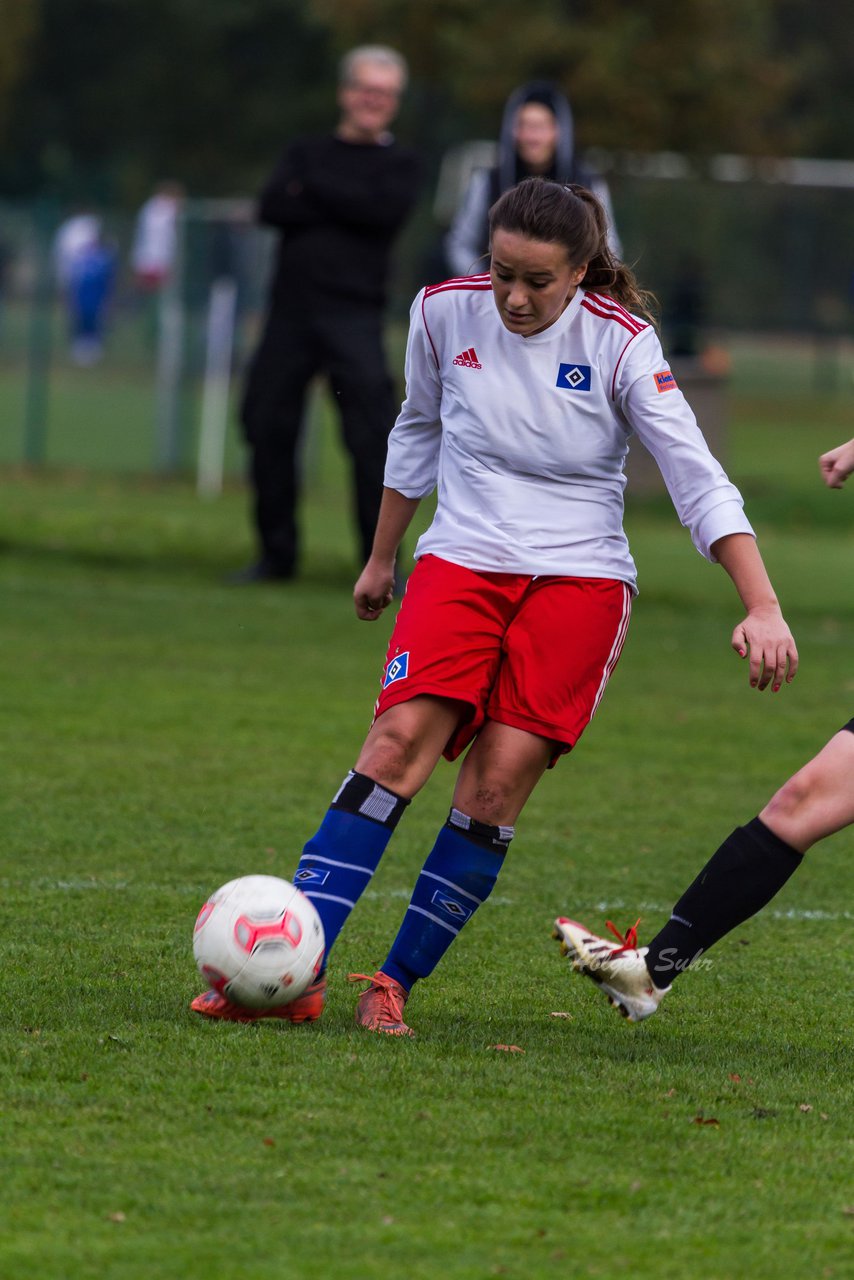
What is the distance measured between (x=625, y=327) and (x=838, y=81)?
4445 centimetres

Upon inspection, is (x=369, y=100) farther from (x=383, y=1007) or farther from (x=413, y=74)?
(x=413, y=74)

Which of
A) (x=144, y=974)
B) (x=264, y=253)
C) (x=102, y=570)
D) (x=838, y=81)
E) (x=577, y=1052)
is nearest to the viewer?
(x=577, y=1052)

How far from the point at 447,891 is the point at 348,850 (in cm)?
26

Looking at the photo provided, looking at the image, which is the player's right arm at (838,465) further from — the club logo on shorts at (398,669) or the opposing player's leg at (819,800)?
the club logo on shorts at (398,669)

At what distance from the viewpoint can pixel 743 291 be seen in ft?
91.2

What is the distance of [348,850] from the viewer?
167 inches

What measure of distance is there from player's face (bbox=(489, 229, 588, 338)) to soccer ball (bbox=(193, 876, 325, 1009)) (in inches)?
50.8

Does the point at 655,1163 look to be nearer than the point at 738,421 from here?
Yes

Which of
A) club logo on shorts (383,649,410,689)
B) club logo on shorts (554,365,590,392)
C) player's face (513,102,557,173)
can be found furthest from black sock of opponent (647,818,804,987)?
player's face (513,102,557,173)

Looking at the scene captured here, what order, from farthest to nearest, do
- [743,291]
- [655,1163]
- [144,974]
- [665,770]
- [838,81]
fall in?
[838,81] → [743,291] → [665,770] → [144,974] → [655,1163]

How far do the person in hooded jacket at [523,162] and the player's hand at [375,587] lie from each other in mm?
4894

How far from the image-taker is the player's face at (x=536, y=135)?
31.9 feet

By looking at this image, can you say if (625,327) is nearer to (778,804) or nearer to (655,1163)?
(778,804)

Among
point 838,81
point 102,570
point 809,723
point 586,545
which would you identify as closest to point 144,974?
point 586,545
